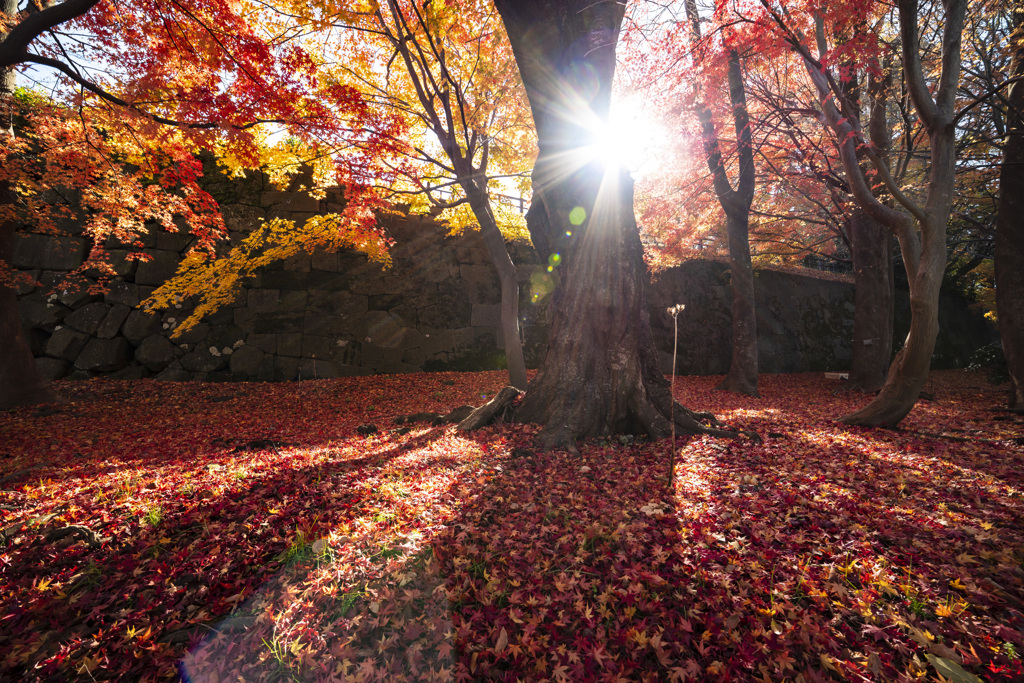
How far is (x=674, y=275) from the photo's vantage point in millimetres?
13328

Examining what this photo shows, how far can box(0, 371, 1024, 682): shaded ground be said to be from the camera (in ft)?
6.51

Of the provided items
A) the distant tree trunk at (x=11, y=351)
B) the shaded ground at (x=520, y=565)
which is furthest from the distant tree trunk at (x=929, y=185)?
the distant tree trunk at (x=11, y=351)

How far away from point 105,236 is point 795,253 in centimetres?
1668

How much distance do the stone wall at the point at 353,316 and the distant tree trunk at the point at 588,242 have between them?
6.38m

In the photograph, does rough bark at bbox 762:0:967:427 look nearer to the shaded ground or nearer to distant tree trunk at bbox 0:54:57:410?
the shaded ground

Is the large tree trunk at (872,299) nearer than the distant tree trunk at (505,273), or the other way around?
the distant tree trunk at (505,273)

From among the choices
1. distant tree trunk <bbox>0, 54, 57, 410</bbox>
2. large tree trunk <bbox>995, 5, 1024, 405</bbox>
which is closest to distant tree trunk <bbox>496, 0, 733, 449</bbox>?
large tree trunk <bbox>995, 5, 1024, 405</bbox>

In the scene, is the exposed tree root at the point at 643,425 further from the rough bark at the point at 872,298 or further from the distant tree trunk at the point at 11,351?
the distant tree trunk at the point at 11,351

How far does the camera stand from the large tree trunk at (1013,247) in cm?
641

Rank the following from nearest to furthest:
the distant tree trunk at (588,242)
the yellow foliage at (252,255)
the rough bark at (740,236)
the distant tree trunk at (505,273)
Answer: the distant tree trunk at (588,242), the distant tree trunk at (505,273), the yellow foliage at (252,255), the rough bark at (740,236)

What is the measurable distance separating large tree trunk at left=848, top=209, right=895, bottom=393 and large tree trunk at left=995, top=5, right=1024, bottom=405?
3002mm

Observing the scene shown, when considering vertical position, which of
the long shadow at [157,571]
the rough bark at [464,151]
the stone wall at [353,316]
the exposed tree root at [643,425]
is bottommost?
the long shadow at [157,571]

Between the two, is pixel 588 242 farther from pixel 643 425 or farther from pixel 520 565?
pixel 520 565

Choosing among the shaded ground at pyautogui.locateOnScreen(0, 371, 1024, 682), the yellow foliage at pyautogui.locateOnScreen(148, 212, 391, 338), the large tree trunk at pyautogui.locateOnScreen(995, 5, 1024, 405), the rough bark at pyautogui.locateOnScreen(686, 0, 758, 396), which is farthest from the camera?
the rough bark at pyautogui.locateOnScreen(686, 0, 758, 396)
